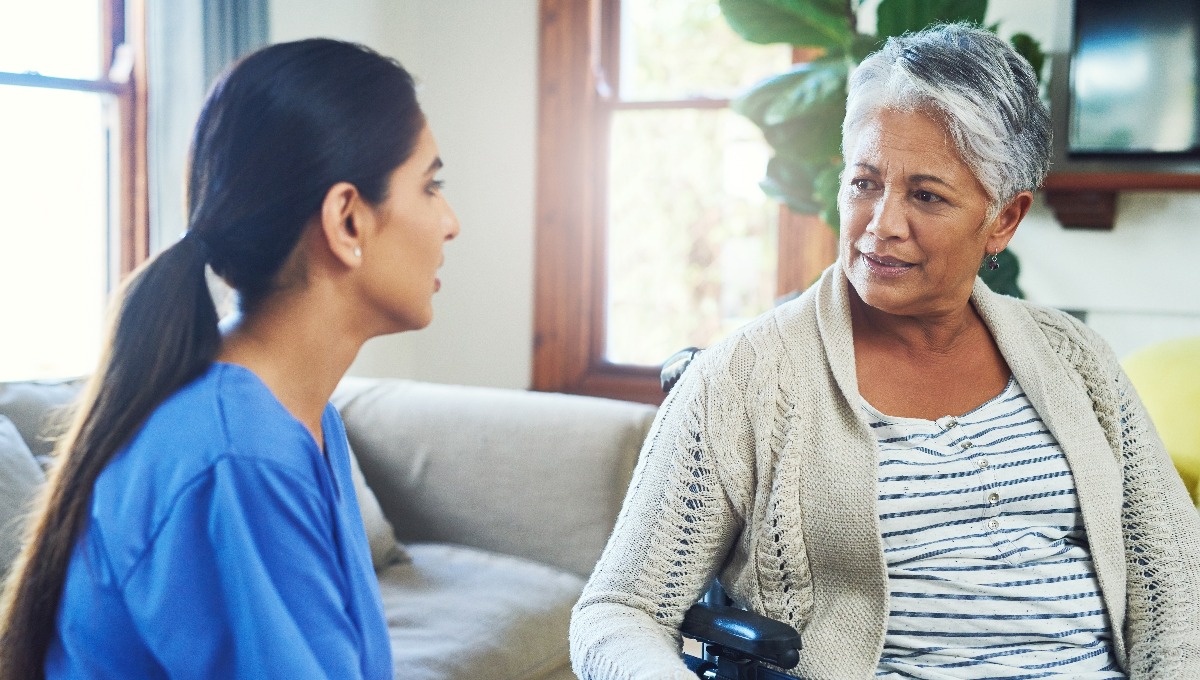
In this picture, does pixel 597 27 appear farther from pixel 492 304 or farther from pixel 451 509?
pixel 451 509

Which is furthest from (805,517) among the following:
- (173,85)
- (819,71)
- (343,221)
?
(173,85)

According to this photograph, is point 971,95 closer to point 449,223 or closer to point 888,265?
point 888,265

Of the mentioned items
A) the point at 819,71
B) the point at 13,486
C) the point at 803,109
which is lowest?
the point at 13,486

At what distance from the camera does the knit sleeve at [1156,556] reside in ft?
4.54

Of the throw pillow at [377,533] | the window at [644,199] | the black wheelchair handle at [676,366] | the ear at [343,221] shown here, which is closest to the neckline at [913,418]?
the black wheelchair handle at [676,366]

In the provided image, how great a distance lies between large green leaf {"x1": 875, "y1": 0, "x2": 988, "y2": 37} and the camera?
277 cm

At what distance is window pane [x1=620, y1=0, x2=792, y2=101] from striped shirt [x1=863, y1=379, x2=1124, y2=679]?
2.66 meters

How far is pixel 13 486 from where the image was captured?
191cm

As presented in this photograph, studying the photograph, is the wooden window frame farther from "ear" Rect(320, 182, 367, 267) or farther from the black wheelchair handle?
"ear" Rect(320, 182, 367, 267)

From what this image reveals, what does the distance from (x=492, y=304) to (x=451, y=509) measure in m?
1.70

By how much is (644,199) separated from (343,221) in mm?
3123

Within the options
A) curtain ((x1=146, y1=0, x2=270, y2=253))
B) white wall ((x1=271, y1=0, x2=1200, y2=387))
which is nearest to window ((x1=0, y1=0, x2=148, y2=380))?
curtain ((x1=146, y1=0, x2=270, y2=253))

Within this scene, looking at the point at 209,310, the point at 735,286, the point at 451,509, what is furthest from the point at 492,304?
the point at 209,310

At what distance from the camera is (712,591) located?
1.48 metres
